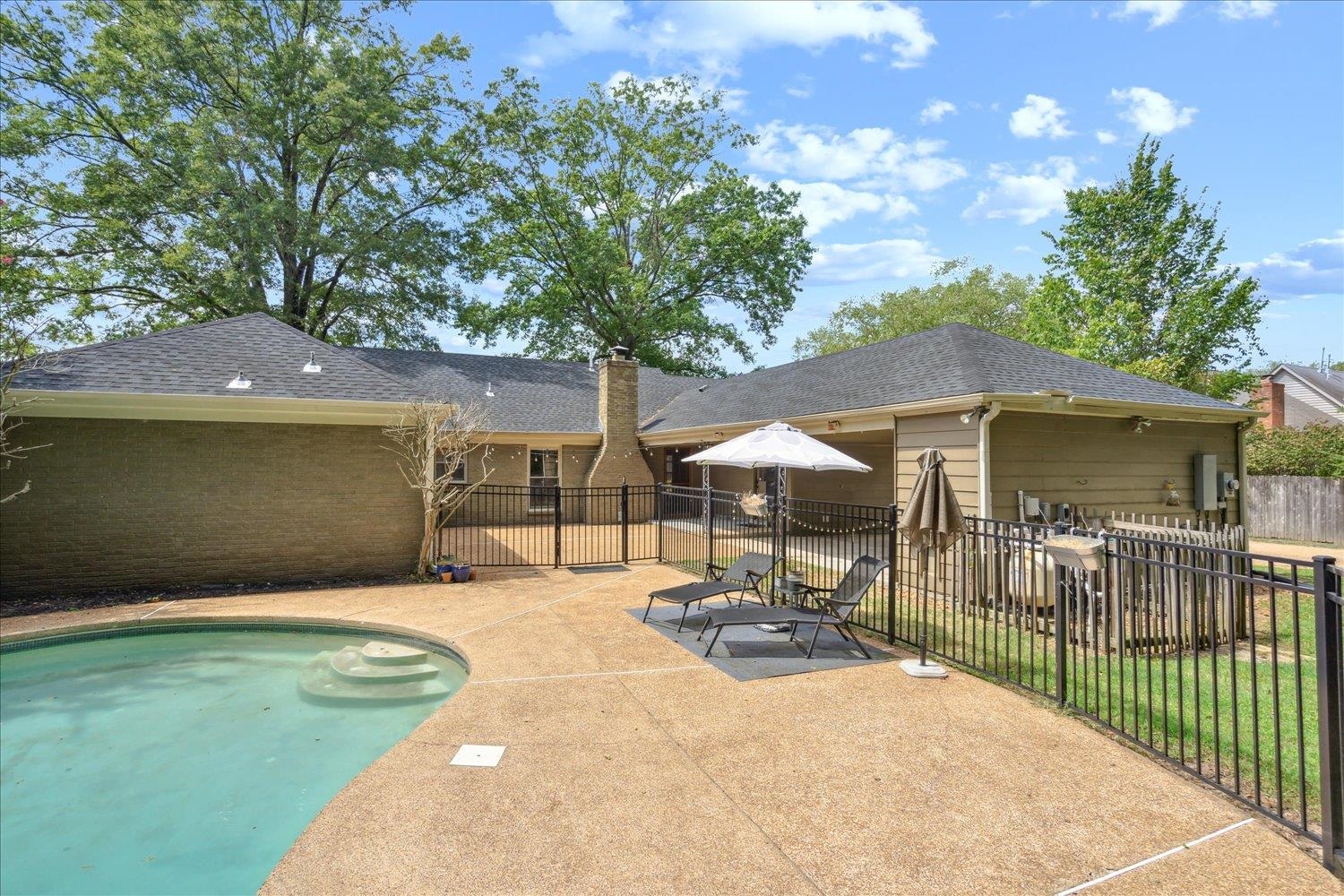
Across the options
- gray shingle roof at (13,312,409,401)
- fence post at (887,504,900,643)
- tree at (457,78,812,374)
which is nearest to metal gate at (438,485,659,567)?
gray shingle roof at (13,312,409,401)

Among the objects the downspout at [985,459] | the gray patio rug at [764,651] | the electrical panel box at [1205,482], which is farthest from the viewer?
the electrical panel box at [1205,482]

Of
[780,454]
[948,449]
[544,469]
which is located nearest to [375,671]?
[780,454]

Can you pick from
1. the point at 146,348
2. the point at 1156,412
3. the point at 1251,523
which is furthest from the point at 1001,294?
the point at 146,348

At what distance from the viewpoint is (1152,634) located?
21.7 ft

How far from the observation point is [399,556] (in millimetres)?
11094

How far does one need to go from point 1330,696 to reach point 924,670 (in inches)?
122

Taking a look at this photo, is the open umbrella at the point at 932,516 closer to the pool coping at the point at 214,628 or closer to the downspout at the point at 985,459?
the downspout at the point at 985,459

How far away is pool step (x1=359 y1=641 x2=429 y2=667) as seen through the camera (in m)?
6.88

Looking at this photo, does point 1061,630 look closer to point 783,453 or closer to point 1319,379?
point 783,453

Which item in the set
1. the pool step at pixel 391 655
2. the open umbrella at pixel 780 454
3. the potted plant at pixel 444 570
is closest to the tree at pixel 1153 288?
the open umbrella at pixel 780 454

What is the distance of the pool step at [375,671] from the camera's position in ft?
21.7

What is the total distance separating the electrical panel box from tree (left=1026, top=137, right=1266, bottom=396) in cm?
1011

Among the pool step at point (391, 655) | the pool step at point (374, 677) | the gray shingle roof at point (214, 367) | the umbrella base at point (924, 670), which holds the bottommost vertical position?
the pool step at point (374, 677)

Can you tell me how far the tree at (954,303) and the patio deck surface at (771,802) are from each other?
36909 mm
